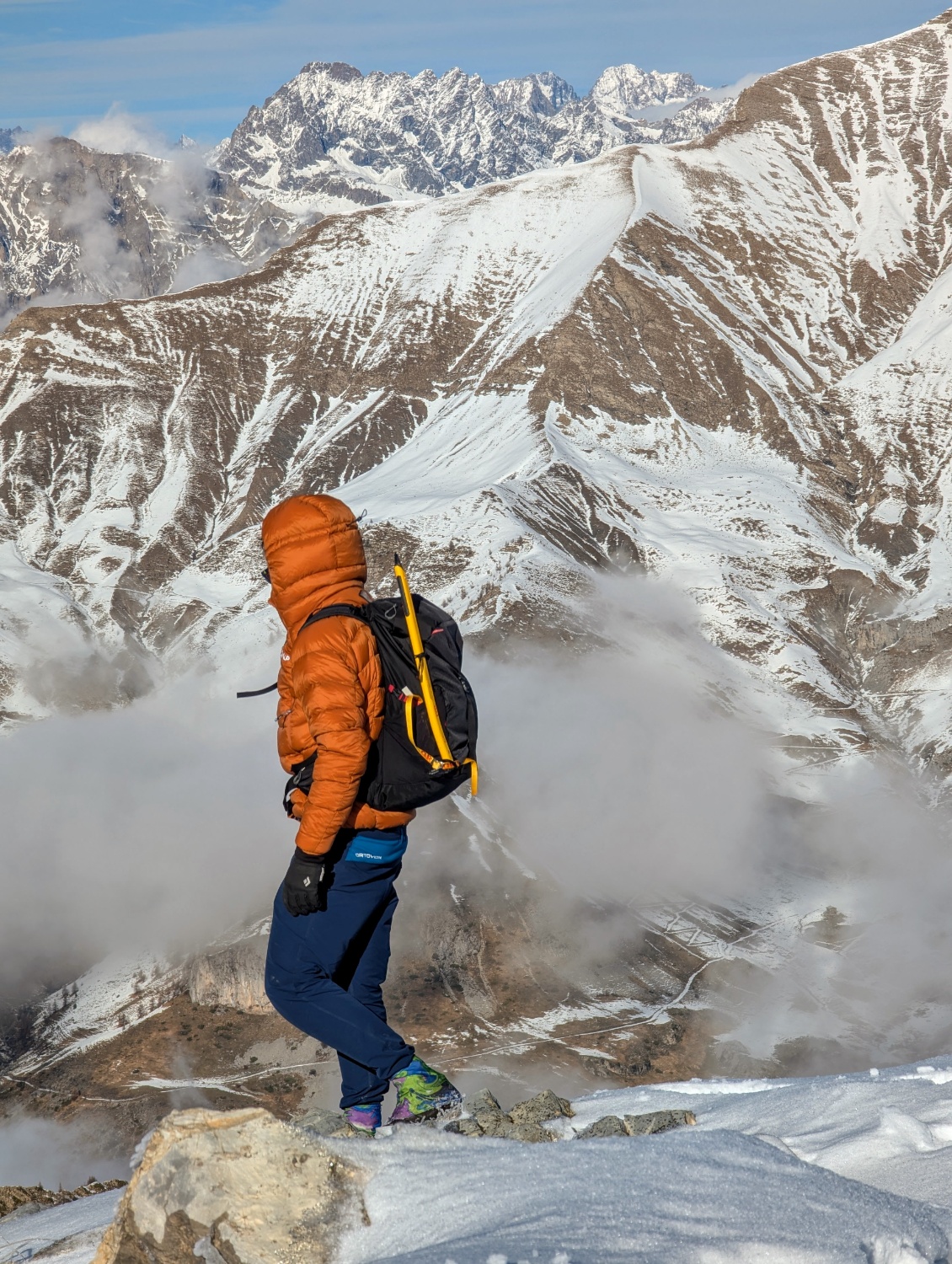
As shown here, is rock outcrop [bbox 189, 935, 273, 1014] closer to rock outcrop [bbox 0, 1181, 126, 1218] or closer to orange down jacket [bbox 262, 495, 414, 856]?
rock outcrop [bbox 0, 1181, 126, 1218]

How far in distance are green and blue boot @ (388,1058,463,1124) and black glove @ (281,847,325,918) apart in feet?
6.31

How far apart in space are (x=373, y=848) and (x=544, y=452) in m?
148

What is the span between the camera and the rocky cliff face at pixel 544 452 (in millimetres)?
140375

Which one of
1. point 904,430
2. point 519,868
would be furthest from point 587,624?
point 904,430

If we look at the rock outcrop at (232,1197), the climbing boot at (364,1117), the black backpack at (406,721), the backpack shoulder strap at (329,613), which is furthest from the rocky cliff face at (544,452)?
the rock outcrop at (232,1197)

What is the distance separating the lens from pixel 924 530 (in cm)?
15725

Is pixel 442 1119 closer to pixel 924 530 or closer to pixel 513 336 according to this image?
pixel 924 530

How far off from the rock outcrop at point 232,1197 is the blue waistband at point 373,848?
6.30 ft

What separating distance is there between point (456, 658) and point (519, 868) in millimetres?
92804

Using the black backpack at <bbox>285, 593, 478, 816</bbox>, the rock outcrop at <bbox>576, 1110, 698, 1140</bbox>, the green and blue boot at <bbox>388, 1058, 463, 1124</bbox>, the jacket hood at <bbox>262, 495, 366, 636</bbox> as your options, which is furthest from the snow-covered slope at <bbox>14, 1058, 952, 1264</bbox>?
the jacket hood at <bbox>262, 495, 366, 636</bbox>

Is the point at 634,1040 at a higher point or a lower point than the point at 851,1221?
lower

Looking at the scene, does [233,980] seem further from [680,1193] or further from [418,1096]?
[680,1193]

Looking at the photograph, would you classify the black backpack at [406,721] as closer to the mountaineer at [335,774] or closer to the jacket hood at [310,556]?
the mountaineer at [335,774]

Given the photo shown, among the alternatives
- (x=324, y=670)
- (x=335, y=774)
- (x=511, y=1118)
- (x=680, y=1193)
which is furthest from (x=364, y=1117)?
(x=324, y=670)
